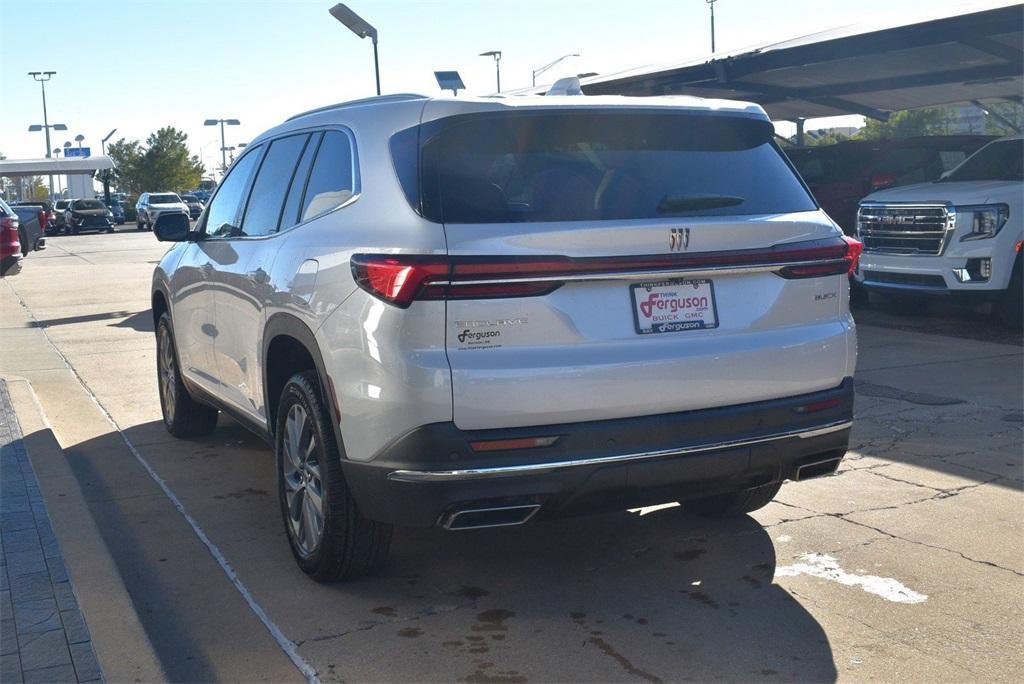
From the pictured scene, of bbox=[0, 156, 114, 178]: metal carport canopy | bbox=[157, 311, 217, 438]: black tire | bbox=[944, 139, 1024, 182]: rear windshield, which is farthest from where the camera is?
bbox=[0, 156, 114, 178]: metal carport canopy

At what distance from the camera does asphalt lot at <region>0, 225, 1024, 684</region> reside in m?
3.93

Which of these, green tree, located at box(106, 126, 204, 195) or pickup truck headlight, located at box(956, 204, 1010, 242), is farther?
green tree, located at box(106, 126, 204, 195)

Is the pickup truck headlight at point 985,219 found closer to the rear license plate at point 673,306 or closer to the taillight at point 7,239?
the rear license plate at point 673,306

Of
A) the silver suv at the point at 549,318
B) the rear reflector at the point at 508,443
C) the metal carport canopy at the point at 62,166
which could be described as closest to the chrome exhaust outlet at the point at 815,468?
the silver suv at the point at 549,318

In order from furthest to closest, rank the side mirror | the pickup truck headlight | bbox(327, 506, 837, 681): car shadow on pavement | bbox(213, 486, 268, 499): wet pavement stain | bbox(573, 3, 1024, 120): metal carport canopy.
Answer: bbox(573, 3, 1024, 120): metal carport canopy < the pickup truck headlight < the side mirror < bbox(213, 486, 268, 499): wet pavement stain < bbox(327, 506, 837, 681): car shadow on pavement

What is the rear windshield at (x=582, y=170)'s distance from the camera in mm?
3998

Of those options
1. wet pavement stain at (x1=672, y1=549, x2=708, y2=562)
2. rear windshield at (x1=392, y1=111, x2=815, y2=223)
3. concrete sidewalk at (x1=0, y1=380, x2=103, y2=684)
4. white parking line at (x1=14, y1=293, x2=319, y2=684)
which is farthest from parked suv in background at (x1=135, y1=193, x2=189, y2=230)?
rear windshield at (x1=392, y1=111, x2=815, y2=223)

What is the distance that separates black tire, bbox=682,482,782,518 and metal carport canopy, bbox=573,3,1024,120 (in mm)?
8880

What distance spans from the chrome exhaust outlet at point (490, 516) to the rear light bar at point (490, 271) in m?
0.70

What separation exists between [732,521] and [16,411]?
16.5 ft

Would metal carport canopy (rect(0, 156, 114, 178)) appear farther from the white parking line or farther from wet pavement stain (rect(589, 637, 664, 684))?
wet pavement stain (rect(589, 637, 664, 684))

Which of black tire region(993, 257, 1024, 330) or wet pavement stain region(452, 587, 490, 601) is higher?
black tire region(993, 257, 1024, 330)

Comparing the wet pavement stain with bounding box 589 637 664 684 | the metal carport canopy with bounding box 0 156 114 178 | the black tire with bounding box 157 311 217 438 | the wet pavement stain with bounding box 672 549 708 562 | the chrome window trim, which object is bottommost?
the wet pavement stain with bounding box 589 637 664 684

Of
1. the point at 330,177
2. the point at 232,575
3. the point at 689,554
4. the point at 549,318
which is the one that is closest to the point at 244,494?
the point at 232,575
